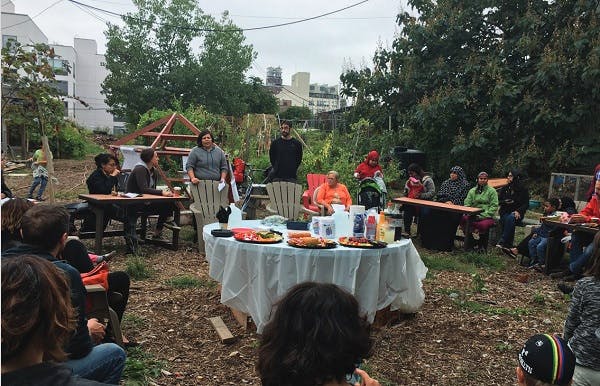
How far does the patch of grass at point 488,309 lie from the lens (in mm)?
4578

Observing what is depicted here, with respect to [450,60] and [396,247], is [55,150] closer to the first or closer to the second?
[450,60]

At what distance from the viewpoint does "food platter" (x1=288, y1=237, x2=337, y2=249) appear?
3.52 meters

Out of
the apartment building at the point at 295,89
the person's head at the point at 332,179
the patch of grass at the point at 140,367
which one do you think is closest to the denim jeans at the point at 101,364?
the patch of grass at the point at 140,367

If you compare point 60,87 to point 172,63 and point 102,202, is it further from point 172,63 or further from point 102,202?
point 102,202

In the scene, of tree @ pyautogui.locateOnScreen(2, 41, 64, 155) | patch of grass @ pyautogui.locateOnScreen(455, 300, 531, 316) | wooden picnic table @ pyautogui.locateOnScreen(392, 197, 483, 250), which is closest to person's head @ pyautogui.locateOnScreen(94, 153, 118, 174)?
tree @ pyautogui.locateOnScreen(2, 41, 64, 155)

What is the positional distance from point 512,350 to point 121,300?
3.12 m

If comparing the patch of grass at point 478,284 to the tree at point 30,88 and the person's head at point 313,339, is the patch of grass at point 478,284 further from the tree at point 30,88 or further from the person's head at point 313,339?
the tree at point 30,88

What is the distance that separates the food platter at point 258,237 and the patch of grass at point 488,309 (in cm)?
219

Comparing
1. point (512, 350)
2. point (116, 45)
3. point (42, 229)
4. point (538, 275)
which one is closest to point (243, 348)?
point (42, 229)

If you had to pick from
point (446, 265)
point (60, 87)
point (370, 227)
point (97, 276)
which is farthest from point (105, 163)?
point (60, 87)

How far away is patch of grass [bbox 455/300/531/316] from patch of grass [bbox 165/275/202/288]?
2774 mm

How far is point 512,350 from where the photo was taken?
148 inches

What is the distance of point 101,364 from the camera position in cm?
220

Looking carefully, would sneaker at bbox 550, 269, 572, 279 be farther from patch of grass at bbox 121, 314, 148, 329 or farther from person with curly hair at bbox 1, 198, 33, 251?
person with curly hair at bbox 1, 198, 33, 251
